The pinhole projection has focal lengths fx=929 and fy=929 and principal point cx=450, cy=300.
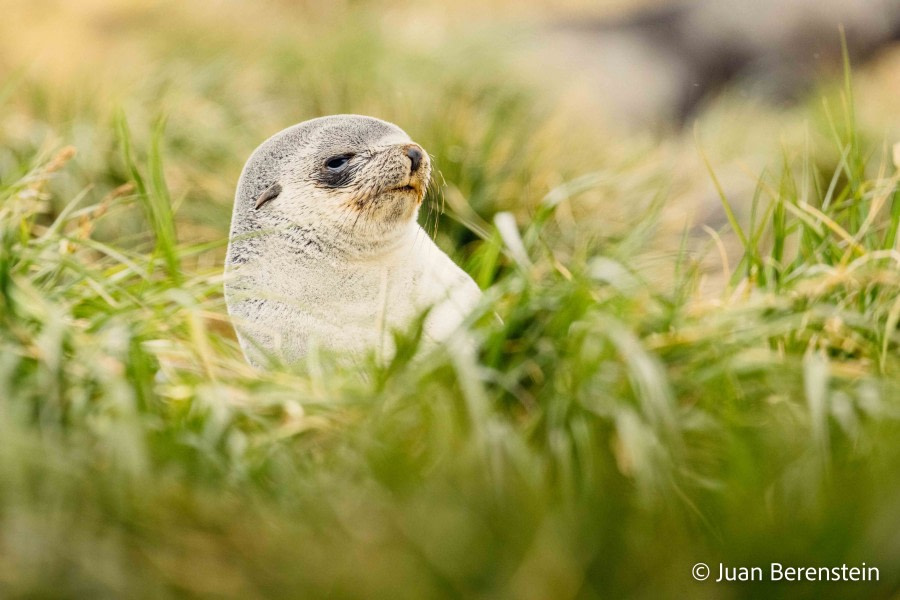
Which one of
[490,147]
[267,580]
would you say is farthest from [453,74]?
[267,580]

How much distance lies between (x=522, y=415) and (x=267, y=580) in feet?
2.81

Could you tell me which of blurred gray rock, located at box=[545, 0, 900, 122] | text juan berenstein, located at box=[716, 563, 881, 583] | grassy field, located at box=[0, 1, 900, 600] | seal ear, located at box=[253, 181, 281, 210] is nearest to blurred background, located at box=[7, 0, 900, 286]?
blurred gray rock, located at box=[545, 0, 900, 122]

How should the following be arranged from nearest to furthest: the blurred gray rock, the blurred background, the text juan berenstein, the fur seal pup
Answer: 1. the text juan berenstein
2. the fur seal pup
3. the blurred background
4. the blurred gray rock

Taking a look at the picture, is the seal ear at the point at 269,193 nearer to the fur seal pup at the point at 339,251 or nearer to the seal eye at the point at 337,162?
the fur seal pup at the point at 339,251

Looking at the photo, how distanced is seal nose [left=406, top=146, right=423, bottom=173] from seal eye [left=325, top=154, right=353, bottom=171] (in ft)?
0.74

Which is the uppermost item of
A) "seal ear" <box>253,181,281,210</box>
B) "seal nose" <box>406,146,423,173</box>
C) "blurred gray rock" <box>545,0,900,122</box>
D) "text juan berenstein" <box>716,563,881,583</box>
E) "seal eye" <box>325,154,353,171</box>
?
"seal nose" <box>406,146,423,173</box>

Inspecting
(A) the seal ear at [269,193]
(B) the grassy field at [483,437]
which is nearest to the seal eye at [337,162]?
(A) the seal ear at [269,193]

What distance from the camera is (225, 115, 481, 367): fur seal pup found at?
303 cm

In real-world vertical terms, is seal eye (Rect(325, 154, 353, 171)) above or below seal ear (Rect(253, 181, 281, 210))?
above

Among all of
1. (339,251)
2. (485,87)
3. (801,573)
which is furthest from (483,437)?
(485,87)

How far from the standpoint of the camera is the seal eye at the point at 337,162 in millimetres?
3162

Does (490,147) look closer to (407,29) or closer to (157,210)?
(157,210)

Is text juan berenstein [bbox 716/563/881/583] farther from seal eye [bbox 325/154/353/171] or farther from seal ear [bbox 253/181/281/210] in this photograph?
seal ear [bbox 253/181/281/210]

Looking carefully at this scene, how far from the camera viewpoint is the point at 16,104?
648 cm
